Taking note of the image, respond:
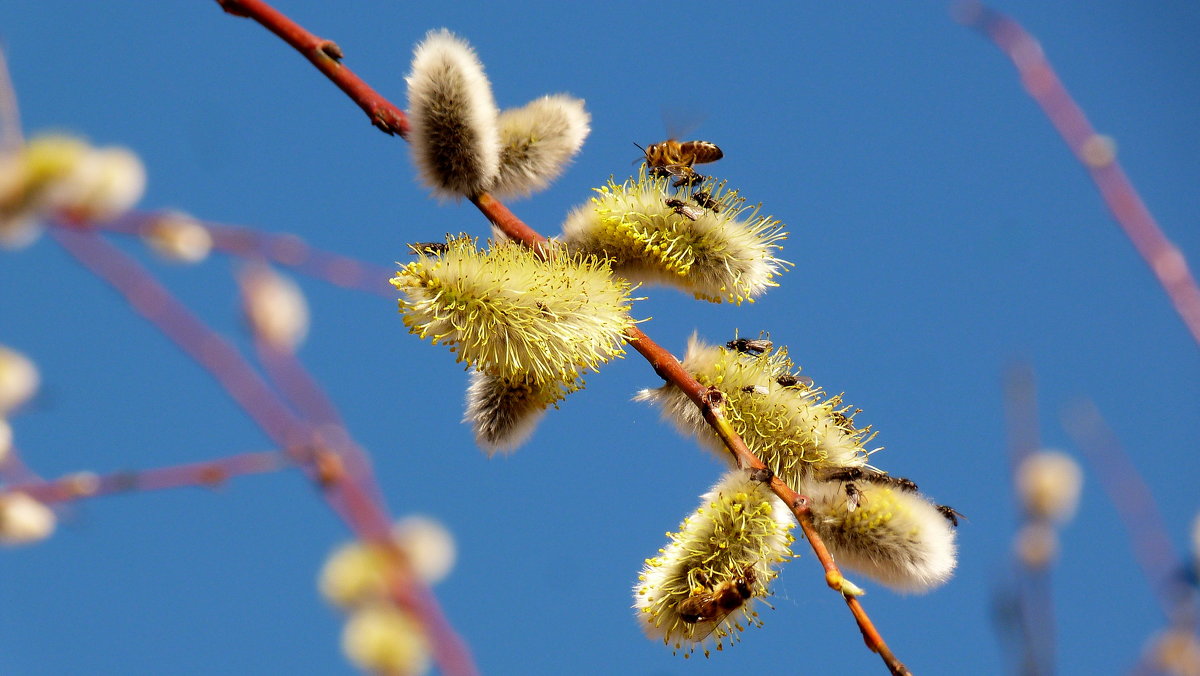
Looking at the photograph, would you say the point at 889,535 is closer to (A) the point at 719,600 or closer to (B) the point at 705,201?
(A) the point at 719,600

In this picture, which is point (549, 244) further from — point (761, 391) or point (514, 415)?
point (761, 391)

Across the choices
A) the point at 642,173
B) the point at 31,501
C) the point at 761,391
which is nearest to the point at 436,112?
the point at 642,173

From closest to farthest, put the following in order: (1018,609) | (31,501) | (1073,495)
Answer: (1018,609)
(1073,495)
(31,501)

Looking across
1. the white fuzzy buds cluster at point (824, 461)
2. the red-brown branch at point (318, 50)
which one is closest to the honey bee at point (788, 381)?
the white fuzzy buds cluster at point (824, 461)

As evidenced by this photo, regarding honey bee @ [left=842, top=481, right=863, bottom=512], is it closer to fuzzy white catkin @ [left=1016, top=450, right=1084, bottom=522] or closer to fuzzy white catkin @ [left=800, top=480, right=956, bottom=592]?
fuzzy white catkin @ [left=800, top=480, right=956, bottom=592]

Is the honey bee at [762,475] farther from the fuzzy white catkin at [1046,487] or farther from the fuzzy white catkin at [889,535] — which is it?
the fuzzy white catkin at [1046,487]

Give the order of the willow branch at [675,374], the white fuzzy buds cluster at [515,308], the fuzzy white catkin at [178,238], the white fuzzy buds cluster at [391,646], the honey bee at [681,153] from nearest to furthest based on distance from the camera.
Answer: the white fuzzy buds cluster at [391,646], the fuzzy white catkin at [178,238], the willow branch at [675,374], the white fuzzy buds cluster at [515,308], the honey bee at [681,153]
